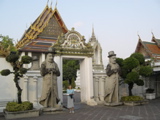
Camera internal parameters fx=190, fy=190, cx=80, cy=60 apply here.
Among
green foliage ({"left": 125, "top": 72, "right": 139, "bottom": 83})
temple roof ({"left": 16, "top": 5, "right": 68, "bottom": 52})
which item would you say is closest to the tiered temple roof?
temple roof ({"left": 16, "top": 5, "right": 68, "bottom": 52})

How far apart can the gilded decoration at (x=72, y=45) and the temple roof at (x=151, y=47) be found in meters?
10.9

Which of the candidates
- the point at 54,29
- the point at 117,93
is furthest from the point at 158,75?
the point at 54,29

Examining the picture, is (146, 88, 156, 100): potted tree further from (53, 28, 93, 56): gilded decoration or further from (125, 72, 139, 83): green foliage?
(53, 28, 93, 56): gilded decoration

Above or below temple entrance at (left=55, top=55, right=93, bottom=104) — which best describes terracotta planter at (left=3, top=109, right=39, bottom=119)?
below

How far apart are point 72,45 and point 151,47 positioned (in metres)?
13.6

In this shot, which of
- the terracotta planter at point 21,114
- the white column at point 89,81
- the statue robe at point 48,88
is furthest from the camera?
the white column at point 89,81

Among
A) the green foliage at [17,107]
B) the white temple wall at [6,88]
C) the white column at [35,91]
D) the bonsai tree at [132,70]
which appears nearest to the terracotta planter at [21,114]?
the green foliage at [17,107]

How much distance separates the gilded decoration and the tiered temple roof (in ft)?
35.6

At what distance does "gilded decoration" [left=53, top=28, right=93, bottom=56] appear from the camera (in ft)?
39.1

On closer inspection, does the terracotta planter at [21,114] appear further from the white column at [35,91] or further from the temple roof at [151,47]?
the temple roof at [151,47]

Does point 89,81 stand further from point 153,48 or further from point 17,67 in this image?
point 153,48

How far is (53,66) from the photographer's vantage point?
951 cm

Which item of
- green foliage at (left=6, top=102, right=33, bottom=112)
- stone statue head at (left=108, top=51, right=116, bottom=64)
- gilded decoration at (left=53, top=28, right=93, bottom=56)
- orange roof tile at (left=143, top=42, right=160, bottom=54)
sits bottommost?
green foliage at (left=6, top=102, right=33, bottom=112)

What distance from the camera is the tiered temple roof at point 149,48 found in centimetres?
2105
